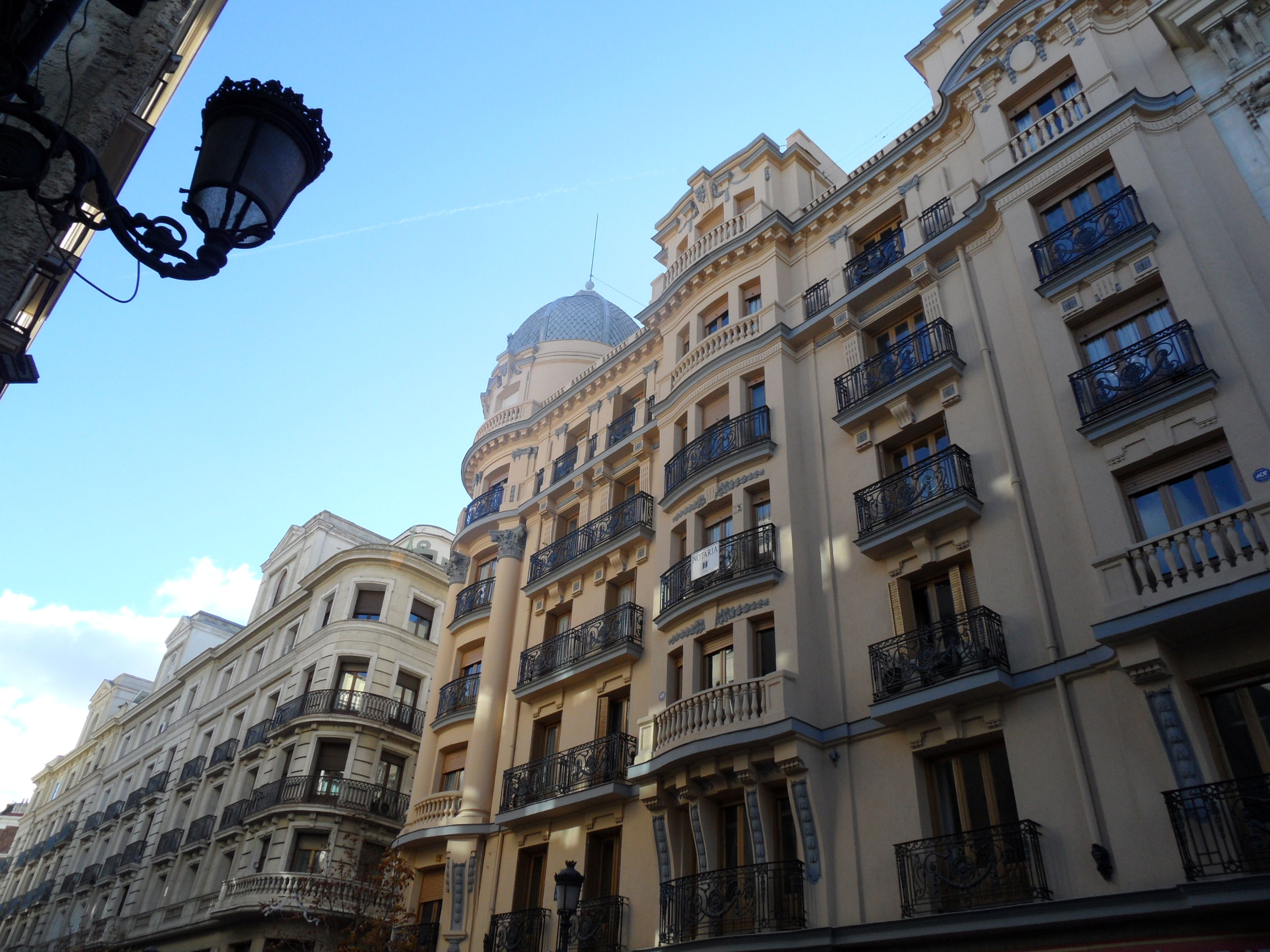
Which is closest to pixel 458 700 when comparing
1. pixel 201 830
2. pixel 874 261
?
pixel 874 261

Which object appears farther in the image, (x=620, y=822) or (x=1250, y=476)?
(x=620, y=822)

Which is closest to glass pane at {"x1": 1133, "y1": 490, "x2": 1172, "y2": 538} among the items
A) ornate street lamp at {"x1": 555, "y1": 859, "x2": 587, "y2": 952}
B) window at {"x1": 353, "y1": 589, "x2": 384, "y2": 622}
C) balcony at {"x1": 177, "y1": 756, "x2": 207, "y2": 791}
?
ornate street lamp at {"x1": 555, "y1": 859, "x2": 587, "y2": 952}

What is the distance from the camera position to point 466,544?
29.0m

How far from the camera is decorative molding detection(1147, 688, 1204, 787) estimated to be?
11.0 metres

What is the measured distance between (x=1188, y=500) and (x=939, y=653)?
14.0 ft

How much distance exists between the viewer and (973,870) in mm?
12688

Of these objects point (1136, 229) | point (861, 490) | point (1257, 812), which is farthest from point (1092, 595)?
point (1136, 229)

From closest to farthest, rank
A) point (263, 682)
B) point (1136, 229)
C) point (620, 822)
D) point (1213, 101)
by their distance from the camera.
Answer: point (1136, 229) < point (1213, 101) < point (620, 822) < point (263, 682)

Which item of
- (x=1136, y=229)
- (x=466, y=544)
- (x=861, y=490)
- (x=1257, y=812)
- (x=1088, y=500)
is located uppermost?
(x=466, y=544)

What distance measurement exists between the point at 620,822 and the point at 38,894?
46702 mm

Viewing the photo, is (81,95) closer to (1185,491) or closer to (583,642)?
(1185,491)

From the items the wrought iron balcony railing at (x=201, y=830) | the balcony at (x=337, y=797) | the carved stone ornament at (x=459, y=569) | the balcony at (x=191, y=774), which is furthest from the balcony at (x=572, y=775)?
the balcony at (x=191, y=774)

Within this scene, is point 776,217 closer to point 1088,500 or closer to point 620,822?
point 1088,500

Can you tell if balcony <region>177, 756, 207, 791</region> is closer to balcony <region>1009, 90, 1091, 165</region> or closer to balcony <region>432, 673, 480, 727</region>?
balcony <region>432, 673, 480, 727</region>
